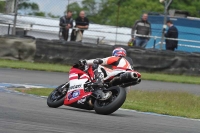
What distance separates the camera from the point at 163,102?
1493 cm

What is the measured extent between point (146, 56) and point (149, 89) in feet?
16.2

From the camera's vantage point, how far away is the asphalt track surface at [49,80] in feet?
57.5

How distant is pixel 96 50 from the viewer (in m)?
22.8

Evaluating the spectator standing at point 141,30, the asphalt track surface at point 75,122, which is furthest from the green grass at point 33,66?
the asphalt track surface at point 75,122

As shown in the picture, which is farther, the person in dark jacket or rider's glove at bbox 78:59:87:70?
the person in dark jacket

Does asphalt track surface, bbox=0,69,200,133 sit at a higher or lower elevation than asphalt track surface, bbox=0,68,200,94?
higher

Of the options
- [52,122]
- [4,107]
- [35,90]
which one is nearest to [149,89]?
[35,90]

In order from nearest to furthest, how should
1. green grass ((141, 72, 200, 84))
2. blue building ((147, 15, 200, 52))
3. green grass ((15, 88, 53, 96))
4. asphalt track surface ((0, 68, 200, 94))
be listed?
green grass ((15, 88, 53, 96))
asphalt track surface ((0, 68, 200, 94))
green grass ((141, 72, 200, 84))
blue building ((147, 15, 200, 52))

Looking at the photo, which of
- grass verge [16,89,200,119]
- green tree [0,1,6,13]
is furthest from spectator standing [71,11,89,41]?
grass verge [16,89,200,119]

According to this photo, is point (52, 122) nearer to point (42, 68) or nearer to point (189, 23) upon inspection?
point (42, 68)

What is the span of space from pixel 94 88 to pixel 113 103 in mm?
805

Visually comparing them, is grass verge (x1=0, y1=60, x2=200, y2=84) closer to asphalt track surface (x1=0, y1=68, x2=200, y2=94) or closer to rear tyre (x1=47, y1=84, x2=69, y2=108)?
asphalt track surface (x1=0, y1=68, x2=200, y2=94)

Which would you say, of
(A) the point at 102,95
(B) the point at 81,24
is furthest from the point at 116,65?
(B) the point at 81,24

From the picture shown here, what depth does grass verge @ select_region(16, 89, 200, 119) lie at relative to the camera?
1293 centimetres
